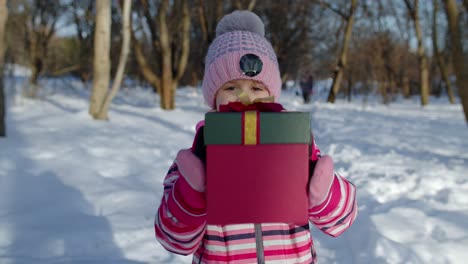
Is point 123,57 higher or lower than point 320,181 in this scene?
higher

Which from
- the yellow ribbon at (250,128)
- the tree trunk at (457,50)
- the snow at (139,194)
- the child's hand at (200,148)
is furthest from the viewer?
the tree trunk at (457,50)

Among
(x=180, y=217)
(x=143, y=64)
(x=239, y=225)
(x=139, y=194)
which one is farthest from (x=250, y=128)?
(x=143, y=64)

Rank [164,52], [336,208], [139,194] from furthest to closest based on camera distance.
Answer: [164,52], [139,194], [336,208]

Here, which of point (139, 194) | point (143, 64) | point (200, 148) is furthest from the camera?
point (143, 64)

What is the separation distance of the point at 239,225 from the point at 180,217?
8.6 inches

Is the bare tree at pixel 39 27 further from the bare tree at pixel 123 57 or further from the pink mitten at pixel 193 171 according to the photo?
the pink mitten at pixel 193 171

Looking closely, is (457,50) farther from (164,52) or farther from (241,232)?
(164,52)

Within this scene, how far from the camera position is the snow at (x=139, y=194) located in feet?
7.06

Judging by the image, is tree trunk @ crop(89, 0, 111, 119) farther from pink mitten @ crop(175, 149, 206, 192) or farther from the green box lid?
the green box lid

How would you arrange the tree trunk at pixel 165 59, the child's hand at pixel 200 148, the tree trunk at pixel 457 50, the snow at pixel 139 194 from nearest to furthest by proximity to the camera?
the child's hand at pixel 200 148, the snow at pixel 139 194, the tree trunk at pixel 457 50, the tree trunk at pixel 165 59

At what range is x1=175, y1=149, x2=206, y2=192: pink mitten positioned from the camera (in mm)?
794

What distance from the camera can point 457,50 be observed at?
4.19 m

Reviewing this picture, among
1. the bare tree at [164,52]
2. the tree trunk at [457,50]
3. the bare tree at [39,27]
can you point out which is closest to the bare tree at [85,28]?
the bare tree at [39,27]

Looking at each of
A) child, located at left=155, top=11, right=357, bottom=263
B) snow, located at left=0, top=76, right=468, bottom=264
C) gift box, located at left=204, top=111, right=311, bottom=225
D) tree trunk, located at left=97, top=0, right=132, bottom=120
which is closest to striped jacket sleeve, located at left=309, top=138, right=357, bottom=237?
child, located at left=155, top=11, right=357, bottom=263
